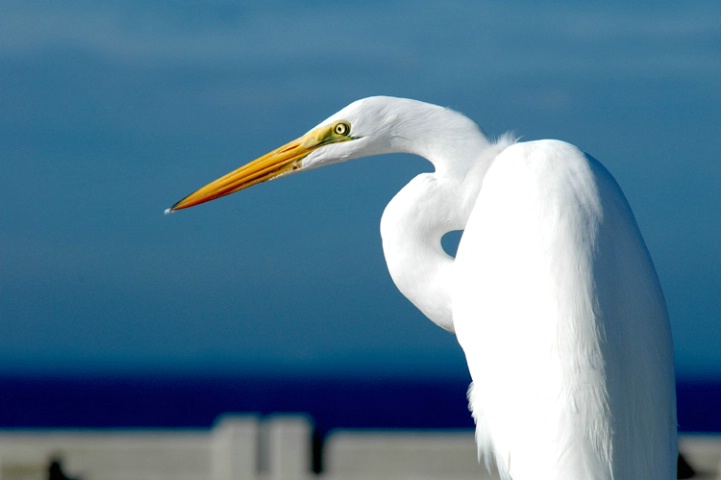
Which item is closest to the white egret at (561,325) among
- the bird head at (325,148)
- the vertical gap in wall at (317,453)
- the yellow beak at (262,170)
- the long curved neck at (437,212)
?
the long curved neck at (437,212)

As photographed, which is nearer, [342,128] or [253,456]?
[342,128]

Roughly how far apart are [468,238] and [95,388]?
89021 mm

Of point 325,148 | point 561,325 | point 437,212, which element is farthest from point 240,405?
point 561,325

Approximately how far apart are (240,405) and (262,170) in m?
65.4

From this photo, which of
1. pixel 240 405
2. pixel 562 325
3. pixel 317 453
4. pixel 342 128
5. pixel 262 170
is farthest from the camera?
pixel 240 405

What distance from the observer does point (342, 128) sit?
13.5ft

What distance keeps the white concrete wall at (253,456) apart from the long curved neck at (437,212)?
4.83 metres

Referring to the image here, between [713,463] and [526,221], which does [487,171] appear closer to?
[526,221]

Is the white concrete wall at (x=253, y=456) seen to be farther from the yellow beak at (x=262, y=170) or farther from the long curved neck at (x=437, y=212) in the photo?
the long curved neck at (x=437, y=212)

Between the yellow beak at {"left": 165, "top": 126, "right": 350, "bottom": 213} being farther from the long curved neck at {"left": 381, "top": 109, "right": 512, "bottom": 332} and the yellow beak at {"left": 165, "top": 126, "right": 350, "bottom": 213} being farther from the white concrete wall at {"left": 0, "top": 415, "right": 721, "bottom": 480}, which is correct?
the white concrete wall at {"left": 0, "top": 415, "right": 721, "bottom": 480}

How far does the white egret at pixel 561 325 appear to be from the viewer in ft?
10.5

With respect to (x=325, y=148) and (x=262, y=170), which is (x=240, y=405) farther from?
(x=325, y=148)

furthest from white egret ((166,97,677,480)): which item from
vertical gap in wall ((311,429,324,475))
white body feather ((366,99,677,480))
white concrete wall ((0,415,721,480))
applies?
vertical gap in wall ((311,429,324,475))

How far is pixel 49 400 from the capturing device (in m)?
71.8
